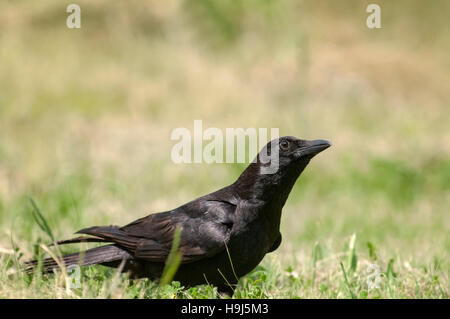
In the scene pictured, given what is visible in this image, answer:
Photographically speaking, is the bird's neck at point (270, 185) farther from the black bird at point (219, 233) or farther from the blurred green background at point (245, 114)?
the blurred green background at point (245, 114)

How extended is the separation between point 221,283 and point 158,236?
1.49 ft

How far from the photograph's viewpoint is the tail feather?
405 cm

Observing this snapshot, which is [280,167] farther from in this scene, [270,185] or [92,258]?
[92,258]

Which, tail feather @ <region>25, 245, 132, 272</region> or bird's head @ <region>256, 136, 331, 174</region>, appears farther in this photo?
tail feather @ <region>25, 245, 132, 272</region>

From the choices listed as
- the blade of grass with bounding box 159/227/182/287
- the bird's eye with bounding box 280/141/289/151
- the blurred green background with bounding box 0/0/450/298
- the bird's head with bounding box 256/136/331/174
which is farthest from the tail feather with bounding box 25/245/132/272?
the bird's eye with bounding box 280/141/289/151

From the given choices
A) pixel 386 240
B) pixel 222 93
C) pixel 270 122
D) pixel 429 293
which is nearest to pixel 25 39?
pixel 222 93

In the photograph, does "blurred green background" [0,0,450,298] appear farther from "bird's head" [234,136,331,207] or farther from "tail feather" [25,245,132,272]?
"bird's head" [234,136,331,207]

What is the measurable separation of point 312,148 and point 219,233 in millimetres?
718

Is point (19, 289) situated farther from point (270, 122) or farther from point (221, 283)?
point (270, 122)

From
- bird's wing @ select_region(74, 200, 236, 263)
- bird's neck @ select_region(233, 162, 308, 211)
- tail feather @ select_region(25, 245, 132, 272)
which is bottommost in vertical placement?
tail feather @ select_region(25, 245, 132, 272)

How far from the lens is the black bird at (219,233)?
384cm

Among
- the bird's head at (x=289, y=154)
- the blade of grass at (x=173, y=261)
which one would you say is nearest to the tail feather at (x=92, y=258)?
the blade of grass at (x=173, y=261)

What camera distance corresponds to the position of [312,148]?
393cm

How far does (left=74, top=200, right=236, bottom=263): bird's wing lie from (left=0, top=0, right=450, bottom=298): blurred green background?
1.81 ft
